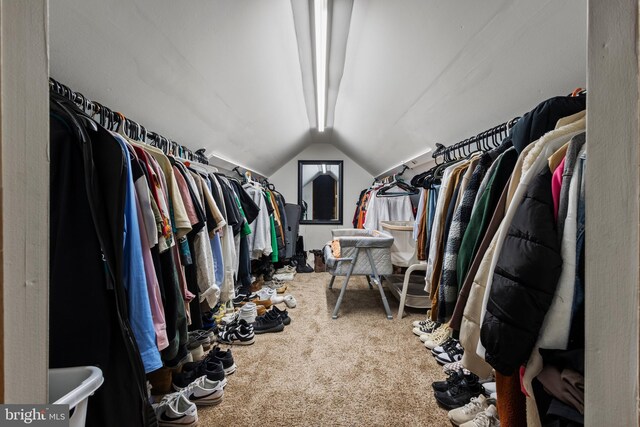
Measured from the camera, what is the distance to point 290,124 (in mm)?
3488

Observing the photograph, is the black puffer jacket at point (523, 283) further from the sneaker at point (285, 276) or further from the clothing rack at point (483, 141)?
the sneaker at point (285, 276)

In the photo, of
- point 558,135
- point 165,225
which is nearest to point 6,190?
point 165,225

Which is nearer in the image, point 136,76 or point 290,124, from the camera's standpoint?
point 136,76

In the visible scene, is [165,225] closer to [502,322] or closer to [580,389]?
[502,322]

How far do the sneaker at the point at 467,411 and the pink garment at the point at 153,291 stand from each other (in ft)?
4.15

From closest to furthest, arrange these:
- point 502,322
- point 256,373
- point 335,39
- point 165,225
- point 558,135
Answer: point 502,322
point 558,135
point 165,225
point 256,373
point 335,39

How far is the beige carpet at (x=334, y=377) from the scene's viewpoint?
4.19 ft

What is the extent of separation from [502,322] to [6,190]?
933mm

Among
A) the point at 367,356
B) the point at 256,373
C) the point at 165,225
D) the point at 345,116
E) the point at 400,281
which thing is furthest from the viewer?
the point at 345,116

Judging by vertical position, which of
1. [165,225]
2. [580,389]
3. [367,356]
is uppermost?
[165,225]

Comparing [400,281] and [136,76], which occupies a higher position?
[136,76]

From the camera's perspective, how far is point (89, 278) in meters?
0.70

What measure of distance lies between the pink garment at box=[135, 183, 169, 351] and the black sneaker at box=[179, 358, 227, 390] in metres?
0.75

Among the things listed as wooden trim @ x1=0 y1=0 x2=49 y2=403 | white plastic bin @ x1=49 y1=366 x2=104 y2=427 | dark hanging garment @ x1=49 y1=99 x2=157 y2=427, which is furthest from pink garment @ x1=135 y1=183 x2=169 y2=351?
wooden trim @ x1=0 y1=0 x2=49 y2=403
